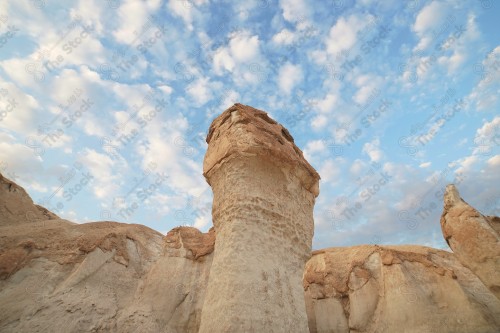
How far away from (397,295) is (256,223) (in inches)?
316

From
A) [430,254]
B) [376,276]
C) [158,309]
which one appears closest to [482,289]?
[430,254]

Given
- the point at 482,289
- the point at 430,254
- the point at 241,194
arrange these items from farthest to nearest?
the point at 430,254, the point at 482,289, the point at 241,194

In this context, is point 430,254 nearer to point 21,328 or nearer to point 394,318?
A: point 394,318

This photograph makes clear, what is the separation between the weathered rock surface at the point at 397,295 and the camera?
9.86 metres

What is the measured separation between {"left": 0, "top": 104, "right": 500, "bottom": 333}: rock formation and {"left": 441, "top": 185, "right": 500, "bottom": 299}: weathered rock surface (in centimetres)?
3

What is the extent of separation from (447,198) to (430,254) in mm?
5621

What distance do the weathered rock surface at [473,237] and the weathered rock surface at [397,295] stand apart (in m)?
3.54

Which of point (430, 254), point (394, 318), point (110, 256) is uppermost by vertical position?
point (430, 254)

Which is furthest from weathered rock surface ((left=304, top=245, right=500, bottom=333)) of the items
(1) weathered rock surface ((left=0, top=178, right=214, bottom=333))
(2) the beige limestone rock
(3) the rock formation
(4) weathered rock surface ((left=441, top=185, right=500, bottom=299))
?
(2) the beige limestone rock

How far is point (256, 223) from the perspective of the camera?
6.30m

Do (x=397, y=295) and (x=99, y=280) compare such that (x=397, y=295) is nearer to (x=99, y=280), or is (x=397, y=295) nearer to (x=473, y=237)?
(x=473, y=237)

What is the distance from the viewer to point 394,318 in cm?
1039

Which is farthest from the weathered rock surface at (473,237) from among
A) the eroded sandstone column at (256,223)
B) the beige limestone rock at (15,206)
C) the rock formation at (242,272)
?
the beige limestone rock at (15,206)

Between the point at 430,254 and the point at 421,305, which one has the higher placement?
the point at 430,254
